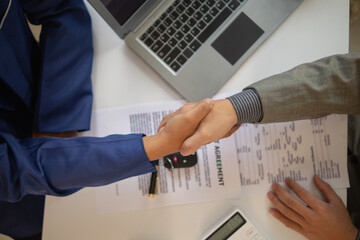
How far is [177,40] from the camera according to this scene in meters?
0.73

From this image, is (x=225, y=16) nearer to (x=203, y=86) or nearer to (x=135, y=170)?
(x=203, y=86)

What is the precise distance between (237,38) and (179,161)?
1.23ft

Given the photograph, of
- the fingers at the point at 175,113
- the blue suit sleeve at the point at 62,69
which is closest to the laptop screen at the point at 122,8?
the blue suit sleeve at the point at 62,69

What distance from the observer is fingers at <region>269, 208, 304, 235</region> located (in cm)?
72

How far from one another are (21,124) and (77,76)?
0.24 meters

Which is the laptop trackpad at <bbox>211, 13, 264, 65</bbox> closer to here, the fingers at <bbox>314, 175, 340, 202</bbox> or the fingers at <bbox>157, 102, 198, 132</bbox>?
the fingers at <bbox>157, 102, 198, 132</bbox>

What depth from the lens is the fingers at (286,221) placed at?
72 cm

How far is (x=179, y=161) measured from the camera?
2.41 ft

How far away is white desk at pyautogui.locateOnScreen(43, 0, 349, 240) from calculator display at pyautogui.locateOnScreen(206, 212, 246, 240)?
0.09ft

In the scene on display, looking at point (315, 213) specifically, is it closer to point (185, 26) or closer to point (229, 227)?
point (229, 227)

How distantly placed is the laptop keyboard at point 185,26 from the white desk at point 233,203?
0.32ft

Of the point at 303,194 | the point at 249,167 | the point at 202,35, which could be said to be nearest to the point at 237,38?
the point at 202,35

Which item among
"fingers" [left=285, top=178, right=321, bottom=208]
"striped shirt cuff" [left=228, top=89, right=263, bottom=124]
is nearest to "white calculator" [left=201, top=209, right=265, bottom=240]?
"fingers" [left=285, top=178, right=321, bottom=208]

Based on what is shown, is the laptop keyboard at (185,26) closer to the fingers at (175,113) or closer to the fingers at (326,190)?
the fingers at (175,113)
